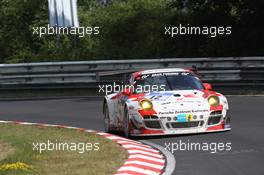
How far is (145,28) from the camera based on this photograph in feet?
104

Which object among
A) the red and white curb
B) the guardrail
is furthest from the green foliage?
the red and white curb

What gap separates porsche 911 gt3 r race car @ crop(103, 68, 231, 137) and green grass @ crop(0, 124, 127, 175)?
745 millimetres

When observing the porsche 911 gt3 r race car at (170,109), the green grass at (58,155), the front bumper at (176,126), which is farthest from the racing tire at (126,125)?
the green grass at (58,155)

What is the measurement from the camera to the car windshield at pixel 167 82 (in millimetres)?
14711

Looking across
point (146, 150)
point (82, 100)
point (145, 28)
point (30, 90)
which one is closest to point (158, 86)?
point (146, 150)

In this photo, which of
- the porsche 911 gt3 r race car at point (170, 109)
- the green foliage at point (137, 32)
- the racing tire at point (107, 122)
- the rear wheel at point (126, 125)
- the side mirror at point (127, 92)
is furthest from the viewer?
the green foliage at point (137, 32)

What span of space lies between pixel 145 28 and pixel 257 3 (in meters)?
6.13

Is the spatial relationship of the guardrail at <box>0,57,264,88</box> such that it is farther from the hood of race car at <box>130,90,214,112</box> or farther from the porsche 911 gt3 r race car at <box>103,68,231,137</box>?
the hood of race car at <box>130,90,214,112</box>

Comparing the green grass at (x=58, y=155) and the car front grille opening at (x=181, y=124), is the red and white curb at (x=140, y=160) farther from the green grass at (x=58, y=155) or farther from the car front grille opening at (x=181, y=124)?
the car front grille opening at (x=181, y=124)

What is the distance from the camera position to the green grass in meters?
10.6

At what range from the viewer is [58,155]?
39.7 feet

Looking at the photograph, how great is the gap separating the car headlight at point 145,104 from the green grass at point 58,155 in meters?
0.90

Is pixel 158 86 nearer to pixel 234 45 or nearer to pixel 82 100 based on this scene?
pixel 82 100

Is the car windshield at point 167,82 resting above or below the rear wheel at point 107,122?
above
